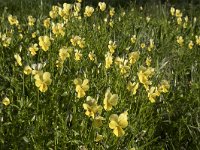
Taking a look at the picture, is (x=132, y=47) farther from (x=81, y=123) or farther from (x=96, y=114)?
(x=96, y=114)

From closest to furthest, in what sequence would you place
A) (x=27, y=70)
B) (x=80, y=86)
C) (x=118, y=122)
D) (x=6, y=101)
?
(x=118, y=122)
(x=80, y=86)
(x=6, y=101)
(x=27, y=70)

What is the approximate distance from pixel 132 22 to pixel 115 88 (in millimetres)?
1999

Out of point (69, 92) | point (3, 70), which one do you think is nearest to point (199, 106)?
point (69, 92)

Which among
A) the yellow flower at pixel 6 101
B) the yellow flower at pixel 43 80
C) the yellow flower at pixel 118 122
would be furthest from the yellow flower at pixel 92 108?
the yellow flower at pixel 6 101

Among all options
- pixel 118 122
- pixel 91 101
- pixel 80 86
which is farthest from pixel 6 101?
pixel 118 122

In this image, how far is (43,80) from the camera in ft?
6.45

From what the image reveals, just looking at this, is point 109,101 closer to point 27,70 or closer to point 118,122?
point 118,122

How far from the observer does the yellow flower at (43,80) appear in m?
1.95

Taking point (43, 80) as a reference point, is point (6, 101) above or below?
below

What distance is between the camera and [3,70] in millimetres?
2805

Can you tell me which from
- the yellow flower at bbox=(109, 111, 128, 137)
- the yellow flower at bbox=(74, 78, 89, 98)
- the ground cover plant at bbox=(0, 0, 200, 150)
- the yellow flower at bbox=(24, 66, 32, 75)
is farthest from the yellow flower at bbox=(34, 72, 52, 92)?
the yellow flower at bbox=(109, 111, 128, 137)

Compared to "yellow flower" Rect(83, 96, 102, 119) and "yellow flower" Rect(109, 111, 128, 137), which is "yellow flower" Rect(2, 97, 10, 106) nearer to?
"yellow flower" Rect(83, 96, 102, 119)

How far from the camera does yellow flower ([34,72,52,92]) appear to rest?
1949 mm

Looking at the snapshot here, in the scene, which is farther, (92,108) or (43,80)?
(43,80)
